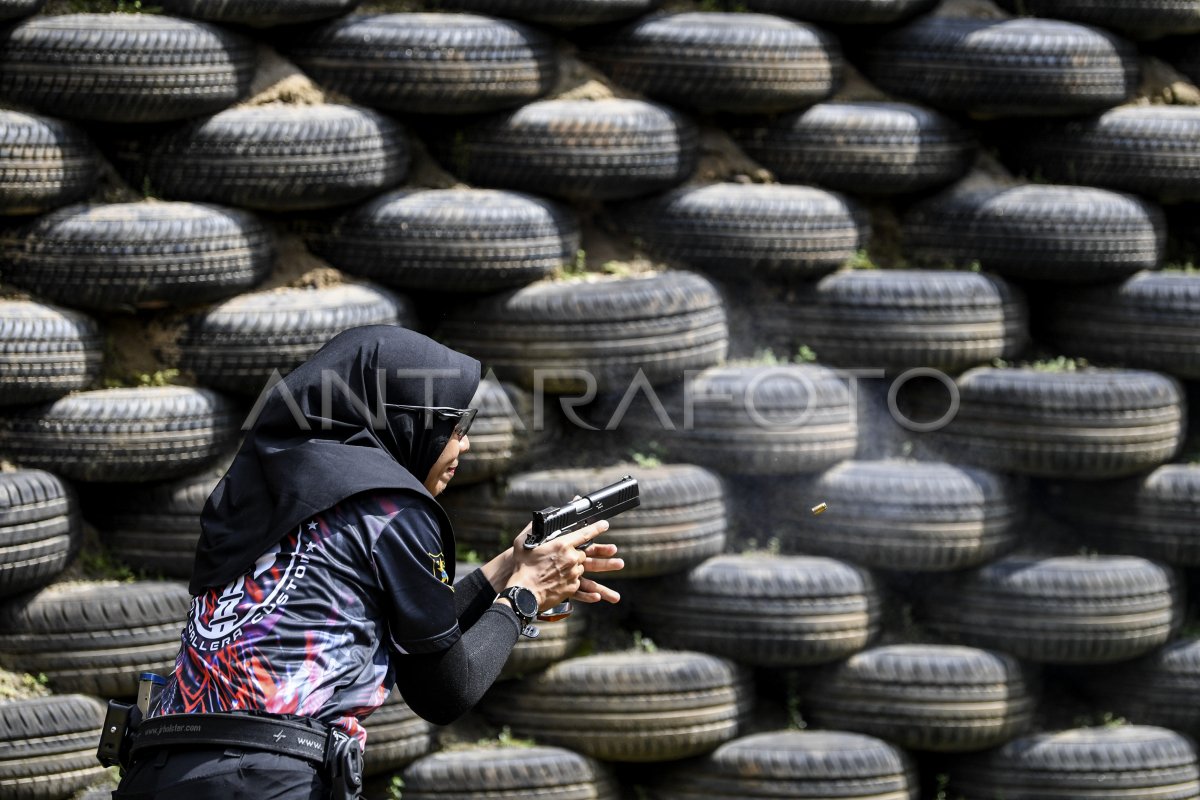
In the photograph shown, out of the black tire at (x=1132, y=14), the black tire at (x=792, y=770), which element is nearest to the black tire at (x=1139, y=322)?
the black tire at (x=1132, y=14)

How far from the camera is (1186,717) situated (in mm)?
5188

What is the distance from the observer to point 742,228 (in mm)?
4879

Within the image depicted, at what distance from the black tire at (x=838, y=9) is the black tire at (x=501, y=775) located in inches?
89.1

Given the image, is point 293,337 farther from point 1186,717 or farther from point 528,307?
point 1186,717

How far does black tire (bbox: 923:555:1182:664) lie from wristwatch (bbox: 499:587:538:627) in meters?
2.13

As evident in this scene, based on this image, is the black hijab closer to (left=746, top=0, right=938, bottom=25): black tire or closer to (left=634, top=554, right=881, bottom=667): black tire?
(left=634, top=554, right=881, bottom=667): black tire

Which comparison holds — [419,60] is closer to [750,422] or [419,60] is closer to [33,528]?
[750,422]

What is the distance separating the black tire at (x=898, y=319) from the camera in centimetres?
496

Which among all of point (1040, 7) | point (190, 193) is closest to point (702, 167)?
point (1040, 7)

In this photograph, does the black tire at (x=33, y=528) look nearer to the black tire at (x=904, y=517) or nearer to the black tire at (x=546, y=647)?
the black tire at (x=546, y=647)

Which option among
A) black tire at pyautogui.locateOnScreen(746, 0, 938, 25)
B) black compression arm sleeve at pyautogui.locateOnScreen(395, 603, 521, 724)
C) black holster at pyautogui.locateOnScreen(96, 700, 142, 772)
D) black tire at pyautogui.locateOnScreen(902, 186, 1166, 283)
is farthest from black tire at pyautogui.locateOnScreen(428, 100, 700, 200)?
black holster at pyautogui.locateOnScreen(96, 700, 142, 772)

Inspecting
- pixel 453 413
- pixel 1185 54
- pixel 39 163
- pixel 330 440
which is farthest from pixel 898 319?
pixel 39 163

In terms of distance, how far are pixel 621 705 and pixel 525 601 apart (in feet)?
4.96

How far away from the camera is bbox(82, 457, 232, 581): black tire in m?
4.50
